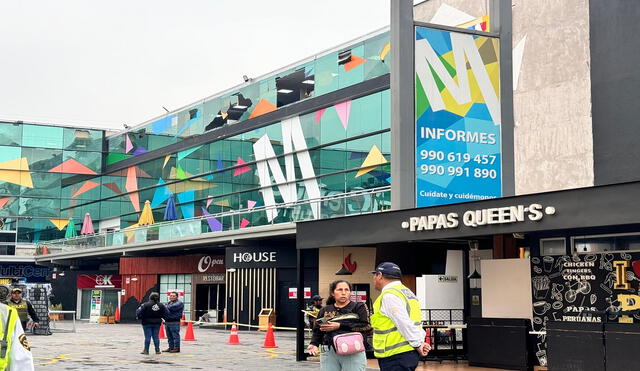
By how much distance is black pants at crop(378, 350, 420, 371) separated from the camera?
26.9 ft

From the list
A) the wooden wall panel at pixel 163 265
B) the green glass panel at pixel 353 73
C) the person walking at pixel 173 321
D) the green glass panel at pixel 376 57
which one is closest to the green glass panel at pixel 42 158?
the wooden wall panel at pixel 163 265

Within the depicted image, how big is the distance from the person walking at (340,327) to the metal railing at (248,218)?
17168 mm

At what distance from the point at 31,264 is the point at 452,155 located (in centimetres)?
5161

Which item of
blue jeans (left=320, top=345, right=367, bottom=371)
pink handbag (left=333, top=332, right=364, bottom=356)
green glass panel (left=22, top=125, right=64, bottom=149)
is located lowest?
blue jeans (left=320, top=345, right=367, bottom=371)

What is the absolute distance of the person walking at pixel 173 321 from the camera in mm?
22062

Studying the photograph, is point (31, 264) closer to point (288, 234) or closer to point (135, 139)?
point (135, 139)

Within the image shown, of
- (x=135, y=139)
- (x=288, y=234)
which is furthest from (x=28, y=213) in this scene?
(x=288, y=234)

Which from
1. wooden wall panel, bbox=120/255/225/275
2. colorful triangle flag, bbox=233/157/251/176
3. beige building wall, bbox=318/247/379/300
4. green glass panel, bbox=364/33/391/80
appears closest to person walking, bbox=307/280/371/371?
beige building wall, bbox=318/247/379/300

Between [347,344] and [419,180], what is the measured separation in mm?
7627

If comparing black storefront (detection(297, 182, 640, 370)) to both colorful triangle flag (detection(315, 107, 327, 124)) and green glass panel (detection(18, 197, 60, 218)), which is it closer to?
colorful triangle flag (detection(315, 107, 327, 124))

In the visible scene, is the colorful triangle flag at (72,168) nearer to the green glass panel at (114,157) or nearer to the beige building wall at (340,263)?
the green glass panel at (114,157)

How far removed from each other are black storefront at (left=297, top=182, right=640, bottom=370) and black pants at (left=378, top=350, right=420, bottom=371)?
6465 mm

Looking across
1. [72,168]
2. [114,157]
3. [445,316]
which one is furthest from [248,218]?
[72,168]

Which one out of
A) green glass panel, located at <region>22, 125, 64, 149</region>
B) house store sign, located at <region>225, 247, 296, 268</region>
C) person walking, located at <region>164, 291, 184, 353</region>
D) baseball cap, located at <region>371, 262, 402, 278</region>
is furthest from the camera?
green glass panel, located at <region>22, 125, 64, 149</region>
